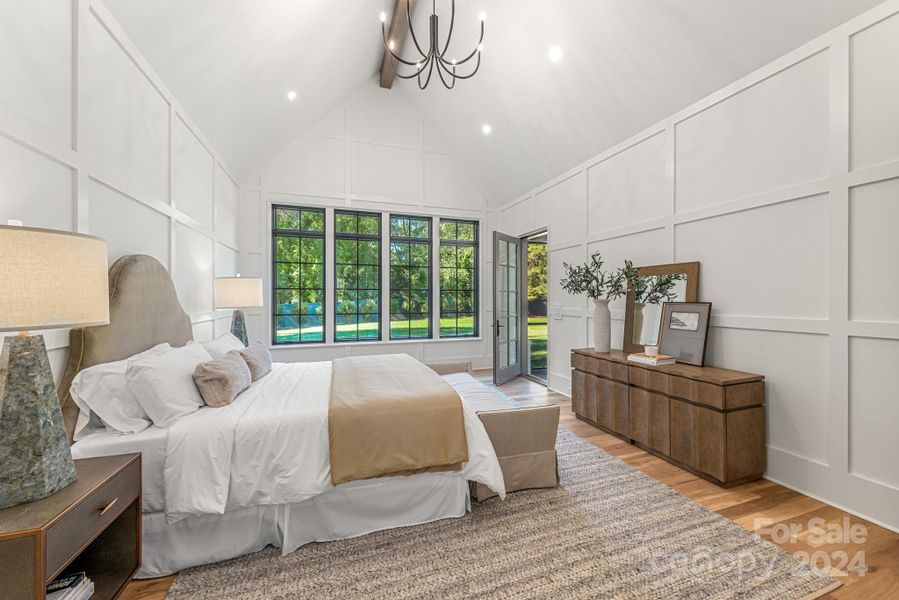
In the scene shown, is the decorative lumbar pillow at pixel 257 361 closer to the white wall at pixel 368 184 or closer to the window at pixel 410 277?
the white wall at pixel 368 184

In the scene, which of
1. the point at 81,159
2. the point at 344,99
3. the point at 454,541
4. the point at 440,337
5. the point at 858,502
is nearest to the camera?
the point at 81,159

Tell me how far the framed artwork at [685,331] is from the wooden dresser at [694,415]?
111 millimetres

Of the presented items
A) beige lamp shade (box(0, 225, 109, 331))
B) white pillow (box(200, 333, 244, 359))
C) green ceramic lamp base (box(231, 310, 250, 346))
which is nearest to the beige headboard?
white pillow (box(200, 333, 244, 359))

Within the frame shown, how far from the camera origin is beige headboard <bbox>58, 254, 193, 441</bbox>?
1.78 m

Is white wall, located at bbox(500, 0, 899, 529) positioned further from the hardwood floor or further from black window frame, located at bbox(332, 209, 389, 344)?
black window frame, located at bbox(332, 209, 389, 344)

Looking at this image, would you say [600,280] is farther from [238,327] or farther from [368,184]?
[238,327]

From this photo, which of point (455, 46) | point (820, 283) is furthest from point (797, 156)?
point (455, 46)

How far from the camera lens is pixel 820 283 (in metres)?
2.35

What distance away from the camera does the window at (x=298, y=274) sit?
5355 mm

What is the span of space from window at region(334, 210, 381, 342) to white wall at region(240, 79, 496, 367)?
15cm

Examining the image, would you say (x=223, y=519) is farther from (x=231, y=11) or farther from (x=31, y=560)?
(x=231, y=11)

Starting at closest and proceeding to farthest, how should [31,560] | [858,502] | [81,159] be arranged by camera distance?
[31,560], [81,159], [858,502]

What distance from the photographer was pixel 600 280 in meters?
4.10

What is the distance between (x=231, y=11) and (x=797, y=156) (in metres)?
3.81
